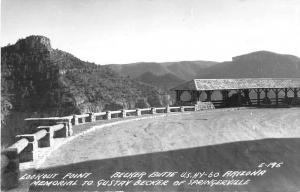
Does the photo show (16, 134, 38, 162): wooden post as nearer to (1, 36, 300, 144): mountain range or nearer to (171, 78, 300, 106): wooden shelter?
(171, 78, 300, 106): wooden shelter

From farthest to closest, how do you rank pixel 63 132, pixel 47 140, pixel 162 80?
pixel 162 80 → pixel 63 132 → pixel 47 140

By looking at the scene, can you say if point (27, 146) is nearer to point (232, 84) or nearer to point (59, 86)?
point (232, 84)

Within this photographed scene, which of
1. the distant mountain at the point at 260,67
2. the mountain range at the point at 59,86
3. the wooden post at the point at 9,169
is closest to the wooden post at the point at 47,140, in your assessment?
the wooden post at the point at 9,169

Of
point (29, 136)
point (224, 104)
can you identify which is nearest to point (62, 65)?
point (224, 104)

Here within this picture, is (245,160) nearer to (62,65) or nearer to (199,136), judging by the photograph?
(199,136)

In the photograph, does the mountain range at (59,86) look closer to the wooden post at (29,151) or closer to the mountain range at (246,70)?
Answer: the mountain range at (246,70)
